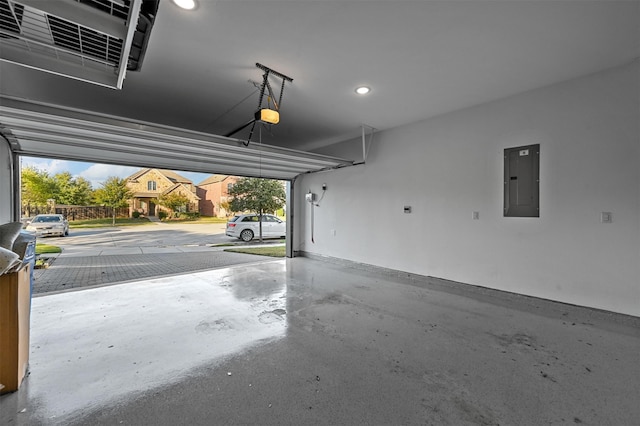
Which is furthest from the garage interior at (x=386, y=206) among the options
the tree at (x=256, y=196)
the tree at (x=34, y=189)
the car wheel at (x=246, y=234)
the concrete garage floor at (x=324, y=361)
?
the tree at (x=34, y=189)

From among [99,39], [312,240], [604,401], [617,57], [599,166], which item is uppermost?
[617,57]

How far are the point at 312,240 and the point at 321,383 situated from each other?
5162mm

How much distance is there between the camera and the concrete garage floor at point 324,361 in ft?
5.30

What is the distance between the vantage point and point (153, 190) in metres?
19.1

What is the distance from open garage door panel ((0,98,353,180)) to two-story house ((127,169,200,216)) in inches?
581

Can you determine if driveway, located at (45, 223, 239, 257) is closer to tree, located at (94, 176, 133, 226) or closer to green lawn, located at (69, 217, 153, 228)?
green lawn, located at (69, 217, 153, 228)

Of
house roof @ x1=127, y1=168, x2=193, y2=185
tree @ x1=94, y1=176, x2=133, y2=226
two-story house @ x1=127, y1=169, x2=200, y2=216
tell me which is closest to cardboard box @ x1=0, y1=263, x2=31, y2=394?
tree @ x1=94, y1=176, x2=133, y2=226

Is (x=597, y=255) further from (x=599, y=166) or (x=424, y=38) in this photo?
(x=424, y=38)

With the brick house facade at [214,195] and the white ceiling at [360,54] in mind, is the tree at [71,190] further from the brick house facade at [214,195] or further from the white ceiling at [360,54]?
the white ceiling at [360,54]

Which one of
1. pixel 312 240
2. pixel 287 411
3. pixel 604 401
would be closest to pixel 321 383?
pixel 287 411

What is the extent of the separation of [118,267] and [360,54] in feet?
22.4

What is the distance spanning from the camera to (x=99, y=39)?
1876 mm

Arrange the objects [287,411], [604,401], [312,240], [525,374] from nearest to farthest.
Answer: [287,411], [604,401], [525,374], [312,240]

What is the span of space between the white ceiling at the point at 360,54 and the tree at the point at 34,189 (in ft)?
41.9
